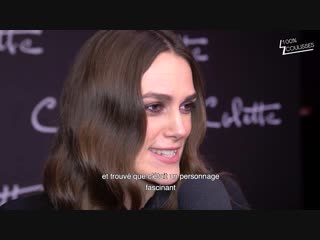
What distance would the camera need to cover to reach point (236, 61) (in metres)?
1.72

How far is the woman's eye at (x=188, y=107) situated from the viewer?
1519 mm

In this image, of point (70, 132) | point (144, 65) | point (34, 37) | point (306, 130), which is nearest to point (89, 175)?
point (70, 132)

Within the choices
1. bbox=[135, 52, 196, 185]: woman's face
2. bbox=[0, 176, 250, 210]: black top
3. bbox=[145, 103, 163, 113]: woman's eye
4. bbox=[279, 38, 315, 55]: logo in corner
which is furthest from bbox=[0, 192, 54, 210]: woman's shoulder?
bbox=[279, 38, 315, 55]: logo in corner

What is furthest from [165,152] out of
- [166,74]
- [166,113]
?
[166,74]

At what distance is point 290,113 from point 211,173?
36cm

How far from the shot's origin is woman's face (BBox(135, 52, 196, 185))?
4.72ft

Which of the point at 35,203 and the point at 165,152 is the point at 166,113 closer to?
the point at 165,152

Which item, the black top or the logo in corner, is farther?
the logo in corner

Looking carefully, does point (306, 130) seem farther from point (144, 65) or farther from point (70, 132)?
point (70, 132)

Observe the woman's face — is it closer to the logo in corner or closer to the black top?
the black top

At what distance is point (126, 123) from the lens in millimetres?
1449

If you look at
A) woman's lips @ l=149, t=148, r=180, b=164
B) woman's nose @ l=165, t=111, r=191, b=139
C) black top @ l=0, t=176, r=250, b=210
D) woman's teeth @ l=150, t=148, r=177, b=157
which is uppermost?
woman's nose @ l=165, t=111, r=191, b=139

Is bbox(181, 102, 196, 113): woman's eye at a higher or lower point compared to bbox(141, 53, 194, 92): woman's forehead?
lower

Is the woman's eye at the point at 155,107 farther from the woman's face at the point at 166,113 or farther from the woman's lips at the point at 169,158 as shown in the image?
the woman's lips at the point at 169,158
